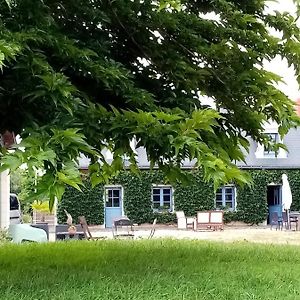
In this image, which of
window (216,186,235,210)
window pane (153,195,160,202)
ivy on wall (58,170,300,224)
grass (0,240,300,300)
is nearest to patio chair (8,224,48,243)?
grass (0,240,300,300)

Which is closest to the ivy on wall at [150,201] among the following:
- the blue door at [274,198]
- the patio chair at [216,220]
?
the blue door at [274,198]

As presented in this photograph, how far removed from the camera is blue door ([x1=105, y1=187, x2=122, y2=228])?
27.1 meters

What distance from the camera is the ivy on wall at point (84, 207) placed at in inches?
1038

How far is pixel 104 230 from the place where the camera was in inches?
1007

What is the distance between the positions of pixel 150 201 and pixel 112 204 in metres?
1.96

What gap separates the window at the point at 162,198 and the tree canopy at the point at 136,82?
2183cm

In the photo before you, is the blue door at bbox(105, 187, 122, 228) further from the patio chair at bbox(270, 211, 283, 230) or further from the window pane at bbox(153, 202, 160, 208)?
the patio chair at bbox(270, 211, 283, 230)

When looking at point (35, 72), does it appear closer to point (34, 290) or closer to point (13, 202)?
point (34, 290)

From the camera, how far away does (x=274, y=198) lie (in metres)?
29.2

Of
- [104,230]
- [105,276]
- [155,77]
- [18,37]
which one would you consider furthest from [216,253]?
[104,230]

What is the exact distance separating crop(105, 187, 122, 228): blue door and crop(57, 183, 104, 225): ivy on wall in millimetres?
357

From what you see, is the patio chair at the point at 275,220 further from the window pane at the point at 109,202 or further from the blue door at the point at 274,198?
the window pane at the point at 109,202

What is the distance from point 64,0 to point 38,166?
7.14ft

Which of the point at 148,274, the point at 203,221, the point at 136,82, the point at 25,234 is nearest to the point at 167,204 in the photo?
the point at 203,221
